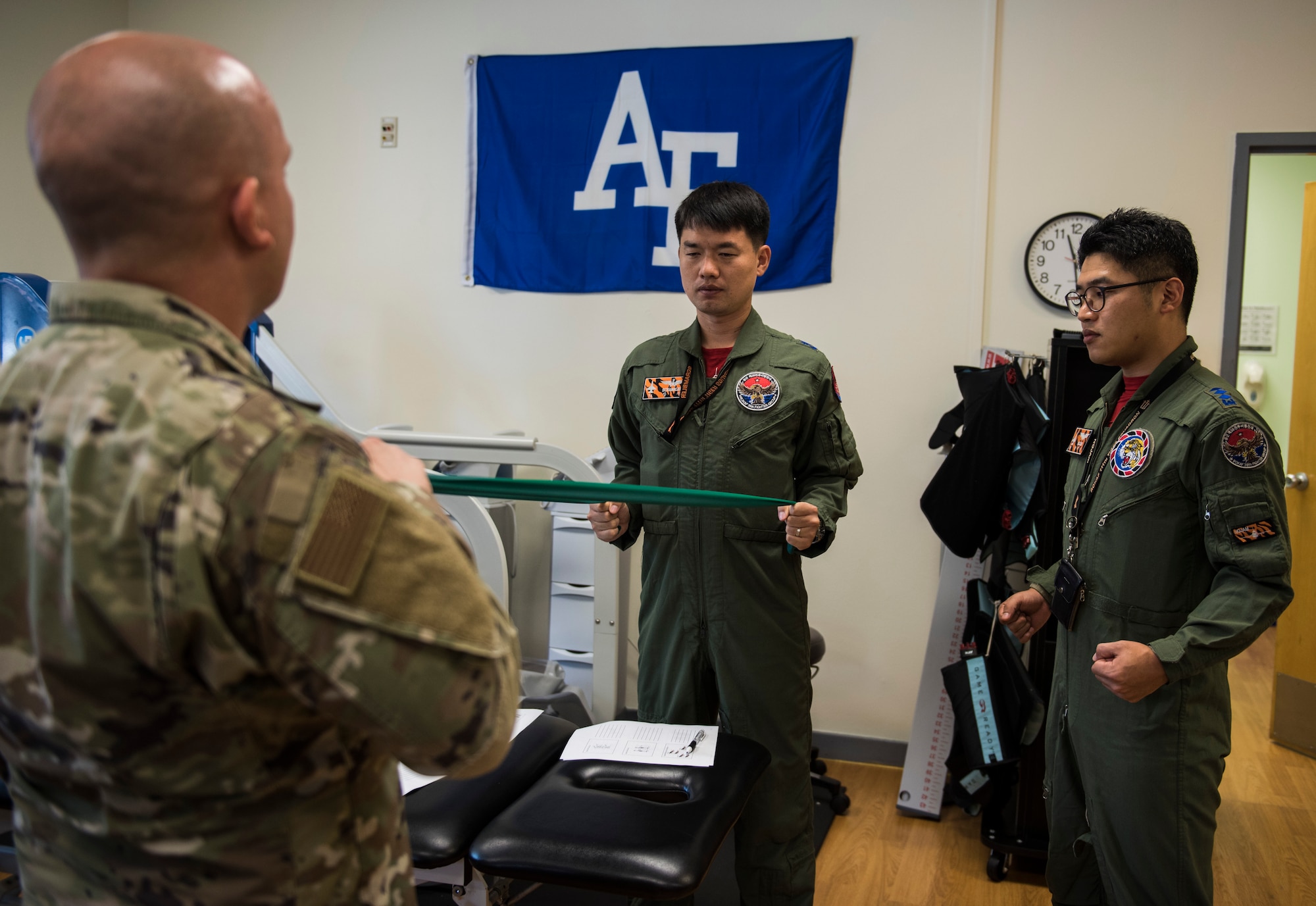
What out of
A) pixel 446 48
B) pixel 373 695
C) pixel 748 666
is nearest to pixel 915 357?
pixel 748 666

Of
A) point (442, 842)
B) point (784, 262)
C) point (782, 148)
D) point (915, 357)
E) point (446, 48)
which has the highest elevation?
point (446, 48)

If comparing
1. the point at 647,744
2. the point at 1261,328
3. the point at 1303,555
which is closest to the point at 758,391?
the point at 647,744

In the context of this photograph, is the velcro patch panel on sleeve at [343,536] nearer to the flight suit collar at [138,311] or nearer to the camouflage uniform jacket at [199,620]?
the camouflage uniform jacket at [199,620]

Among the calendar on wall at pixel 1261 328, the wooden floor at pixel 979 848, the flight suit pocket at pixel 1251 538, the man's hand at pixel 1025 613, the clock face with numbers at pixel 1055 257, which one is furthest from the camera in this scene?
the calendar on wall at pixel 1261 328

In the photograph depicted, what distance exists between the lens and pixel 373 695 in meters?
0.61

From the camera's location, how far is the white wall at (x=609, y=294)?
3049 millimetres

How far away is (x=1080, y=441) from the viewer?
1.82 m

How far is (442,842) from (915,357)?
2347 mm

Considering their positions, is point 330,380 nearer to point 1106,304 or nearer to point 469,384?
point 469,384

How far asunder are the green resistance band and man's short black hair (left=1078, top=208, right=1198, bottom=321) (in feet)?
3.10

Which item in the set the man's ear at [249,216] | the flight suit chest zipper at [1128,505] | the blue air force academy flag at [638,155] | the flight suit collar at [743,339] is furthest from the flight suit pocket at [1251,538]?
the blue air force academy flag at [638,155]

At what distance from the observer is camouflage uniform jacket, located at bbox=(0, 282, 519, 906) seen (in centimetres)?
60

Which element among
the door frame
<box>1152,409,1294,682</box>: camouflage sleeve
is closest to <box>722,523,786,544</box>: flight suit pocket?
<box>1152,409,1294,682</box>: camouflage sleeve

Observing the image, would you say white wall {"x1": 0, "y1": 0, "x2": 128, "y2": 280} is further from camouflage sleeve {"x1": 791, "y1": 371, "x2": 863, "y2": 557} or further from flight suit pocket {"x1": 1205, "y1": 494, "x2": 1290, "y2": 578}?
flight suit pocket {"x1": 1205, "y1": 494, "x2": 1290, "y2": 578}
